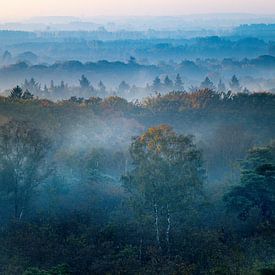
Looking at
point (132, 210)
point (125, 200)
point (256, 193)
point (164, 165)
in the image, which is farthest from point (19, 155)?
point (256, 193)

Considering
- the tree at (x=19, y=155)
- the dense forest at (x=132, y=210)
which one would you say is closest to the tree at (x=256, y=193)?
the dense forest at (x=132, y=210)

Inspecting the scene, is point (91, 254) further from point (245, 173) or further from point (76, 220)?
point (245, 173)

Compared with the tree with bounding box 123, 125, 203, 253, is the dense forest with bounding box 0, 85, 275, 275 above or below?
below

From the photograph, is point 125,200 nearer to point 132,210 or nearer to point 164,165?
point 132,210

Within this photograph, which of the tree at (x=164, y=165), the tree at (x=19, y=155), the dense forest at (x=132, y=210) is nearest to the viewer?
the dense forest at (x=132, y=210)

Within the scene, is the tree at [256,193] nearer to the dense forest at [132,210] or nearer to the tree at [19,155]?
the dense forest at [132,210]

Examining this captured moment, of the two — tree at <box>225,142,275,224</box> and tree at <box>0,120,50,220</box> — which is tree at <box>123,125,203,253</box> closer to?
tree at <box>225,142,275,224</box>

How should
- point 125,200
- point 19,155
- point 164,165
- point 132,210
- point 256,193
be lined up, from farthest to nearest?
1. point 125,200
2. point 132,210
3. point 256,193
4. point 19,155
5. point 164,165

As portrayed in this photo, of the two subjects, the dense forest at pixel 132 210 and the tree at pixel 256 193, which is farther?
the tree at pixel 256 193

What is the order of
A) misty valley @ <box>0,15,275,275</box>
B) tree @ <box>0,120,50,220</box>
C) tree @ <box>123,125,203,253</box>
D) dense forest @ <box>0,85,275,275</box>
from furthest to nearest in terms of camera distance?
1. tree @ <box>0,120,50,220</box>
2. tree @ <box>123,125,203,253</box>
3. misty valley @ <box>0,15,275,275</box>
4. dense forest @ <box>0,85,275,275</box>

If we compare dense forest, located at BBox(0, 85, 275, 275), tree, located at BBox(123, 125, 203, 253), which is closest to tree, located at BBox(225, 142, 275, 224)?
dense forest, located at BBox(0, 85, 275, 275)
